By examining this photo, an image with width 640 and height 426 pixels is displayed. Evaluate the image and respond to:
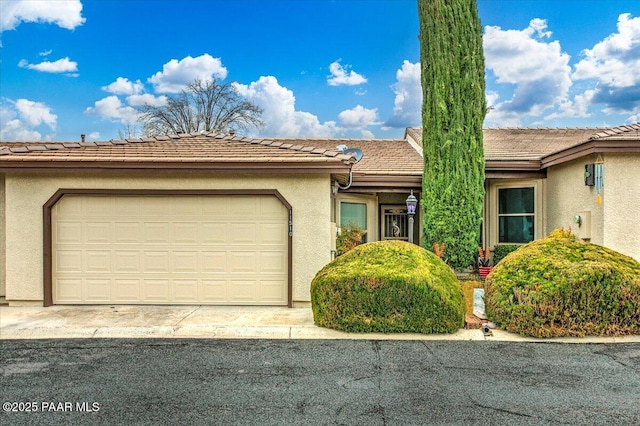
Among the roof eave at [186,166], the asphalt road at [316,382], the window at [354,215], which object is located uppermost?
the roof eave at [186,166]

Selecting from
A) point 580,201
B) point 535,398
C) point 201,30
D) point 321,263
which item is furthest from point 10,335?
point 201,30

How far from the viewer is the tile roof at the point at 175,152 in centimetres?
897

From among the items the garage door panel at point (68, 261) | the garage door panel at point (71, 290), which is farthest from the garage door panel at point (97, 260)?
the garage door panel at point (71, 290)

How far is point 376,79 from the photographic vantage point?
67.8ft

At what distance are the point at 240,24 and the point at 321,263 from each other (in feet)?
55.8

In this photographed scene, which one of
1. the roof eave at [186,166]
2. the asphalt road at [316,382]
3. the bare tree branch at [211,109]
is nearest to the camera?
the asphalt road at [316,382]

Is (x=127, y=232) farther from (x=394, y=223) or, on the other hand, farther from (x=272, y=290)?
(x=394, y=223)

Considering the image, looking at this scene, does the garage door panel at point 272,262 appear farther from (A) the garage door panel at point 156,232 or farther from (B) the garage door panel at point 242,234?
(A) the garage door panel at point 156,232

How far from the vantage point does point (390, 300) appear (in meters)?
7.11

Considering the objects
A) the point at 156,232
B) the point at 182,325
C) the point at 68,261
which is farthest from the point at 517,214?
the point at 68,261

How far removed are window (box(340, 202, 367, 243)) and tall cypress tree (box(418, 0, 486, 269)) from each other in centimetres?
211

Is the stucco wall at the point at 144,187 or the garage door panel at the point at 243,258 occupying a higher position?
the stucco wall at the point at 144,187

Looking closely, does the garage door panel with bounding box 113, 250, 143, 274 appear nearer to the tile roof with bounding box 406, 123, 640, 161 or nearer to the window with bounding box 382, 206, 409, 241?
the window with bounding box 382, 206, 409, 241

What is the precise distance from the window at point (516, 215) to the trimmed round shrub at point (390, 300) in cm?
682
